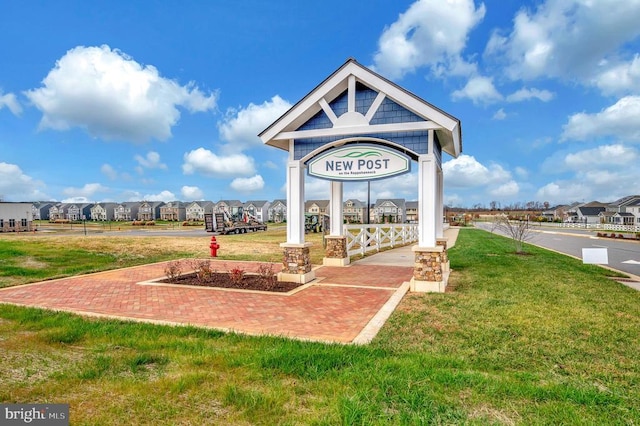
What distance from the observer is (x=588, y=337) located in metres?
5.27

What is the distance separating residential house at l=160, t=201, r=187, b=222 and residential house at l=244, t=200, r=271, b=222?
21096 mm

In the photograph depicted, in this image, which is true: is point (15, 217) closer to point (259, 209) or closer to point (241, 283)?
point (241, 283)

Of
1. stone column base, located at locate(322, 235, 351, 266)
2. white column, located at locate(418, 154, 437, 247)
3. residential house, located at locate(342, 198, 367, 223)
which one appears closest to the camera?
white column, located at locate(418, 154, 437, 247)

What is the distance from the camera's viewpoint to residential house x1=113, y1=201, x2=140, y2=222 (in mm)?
109625

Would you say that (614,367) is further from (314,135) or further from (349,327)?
(314,135)

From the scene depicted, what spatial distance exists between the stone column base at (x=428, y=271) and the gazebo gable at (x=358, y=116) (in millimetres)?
2461

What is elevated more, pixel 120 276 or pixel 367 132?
pixel 367 132

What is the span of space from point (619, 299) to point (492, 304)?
311 cm

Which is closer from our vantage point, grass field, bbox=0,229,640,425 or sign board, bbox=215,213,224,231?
grass field, bbox=0,229,640,425

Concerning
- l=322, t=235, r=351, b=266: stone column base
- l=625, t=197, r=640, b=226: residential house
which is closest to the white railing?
l=322, t=235, r=351, b=266: stone column base

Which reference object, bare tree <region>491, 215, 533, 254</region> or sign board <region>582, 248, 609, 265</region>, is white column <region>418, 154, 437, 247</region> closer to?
sign board <region>582, 248, 609, 265</region>

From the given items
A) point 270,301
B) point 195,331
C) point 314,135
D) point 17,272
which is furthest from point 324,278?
point 17,272

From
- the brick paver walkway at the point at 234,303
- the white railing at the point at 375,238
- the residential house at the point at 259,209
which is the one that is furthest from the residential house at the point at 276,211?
the brick paver walkway at the point at 234,303

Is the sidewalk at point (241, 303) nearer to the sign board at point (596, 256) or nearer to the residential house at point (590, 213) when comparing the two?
the sign board at point (596, 256)
